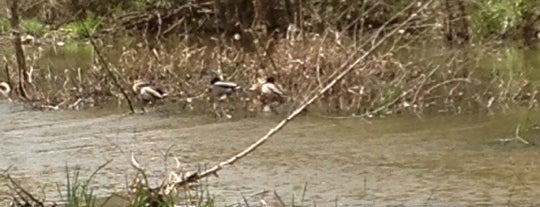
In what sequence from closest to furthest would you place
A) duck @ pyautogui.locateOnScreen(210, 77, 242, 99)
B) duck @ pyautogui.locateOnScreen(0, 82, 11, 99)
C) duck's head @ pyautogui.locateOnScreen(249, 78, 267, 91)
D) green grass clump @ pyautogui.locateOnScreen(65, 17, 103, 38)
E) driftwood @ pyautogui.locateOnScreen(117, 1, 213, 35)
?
duck's head @ pyautogui.locateOnScreen(249, 78, 267, 91)
duck @ pyautogui.locateOnScreen(210, 77, 242, 99)
duck @ pyautogui.locateOnScreen(0, 82, 11, 99)
driftwood @ pyautogui.locateOnScreen(117, 1, 213, 35)
green grass clump @ pyautogui.locateOnScreen(65, 17, 103, 38)

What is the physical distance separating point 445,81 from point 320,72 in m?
1.10

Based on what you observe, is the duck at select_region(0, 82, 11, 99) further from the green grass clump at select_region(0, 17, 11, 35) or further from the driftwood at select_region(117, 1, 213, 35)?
the green grass clump at select_region(0, 17, 11, 35)

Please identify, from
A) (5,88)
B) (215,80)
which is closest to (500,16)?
(215,80)

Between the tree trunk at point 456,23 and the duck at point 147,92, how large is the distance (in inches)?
153

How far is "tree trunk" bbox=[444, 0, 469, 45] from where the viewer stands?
13.5m

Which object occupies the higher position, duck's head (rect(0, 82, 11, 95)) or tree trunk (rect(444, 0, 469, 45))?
tree trunk (rect(444, 0, 469, 45))

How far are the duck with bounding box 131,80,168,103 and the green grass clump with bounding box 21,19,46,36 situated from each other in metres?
8.95

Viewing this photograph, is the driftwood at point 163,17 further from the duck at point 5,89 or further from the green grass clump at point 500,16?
the duck at point 5,89

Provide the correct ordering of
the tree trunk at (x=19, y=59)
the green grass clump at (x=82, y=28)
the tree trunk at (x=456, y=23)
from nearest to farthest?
the tree trunk at (x=19, y=59)
the tree trunk at (x=456, y=23)
the green grass clump at (x=82, y=28)

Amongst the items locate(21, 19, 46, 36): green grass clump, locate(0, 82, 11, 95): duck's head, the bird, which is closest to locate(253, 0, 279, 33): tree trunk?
locate(21, 19, 46, 36): green grass clump

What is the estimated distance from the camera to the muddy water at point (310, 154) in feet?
21.4

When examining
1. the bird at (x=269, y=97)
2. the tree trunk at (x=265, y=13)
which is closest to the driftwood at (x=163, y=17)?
the tree trunk at (x=265, y=13)

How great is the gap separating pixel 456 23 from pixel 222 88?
4.80 meters

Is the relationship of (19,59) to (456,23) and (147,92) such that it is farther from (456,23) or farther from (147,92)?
(456,23)
